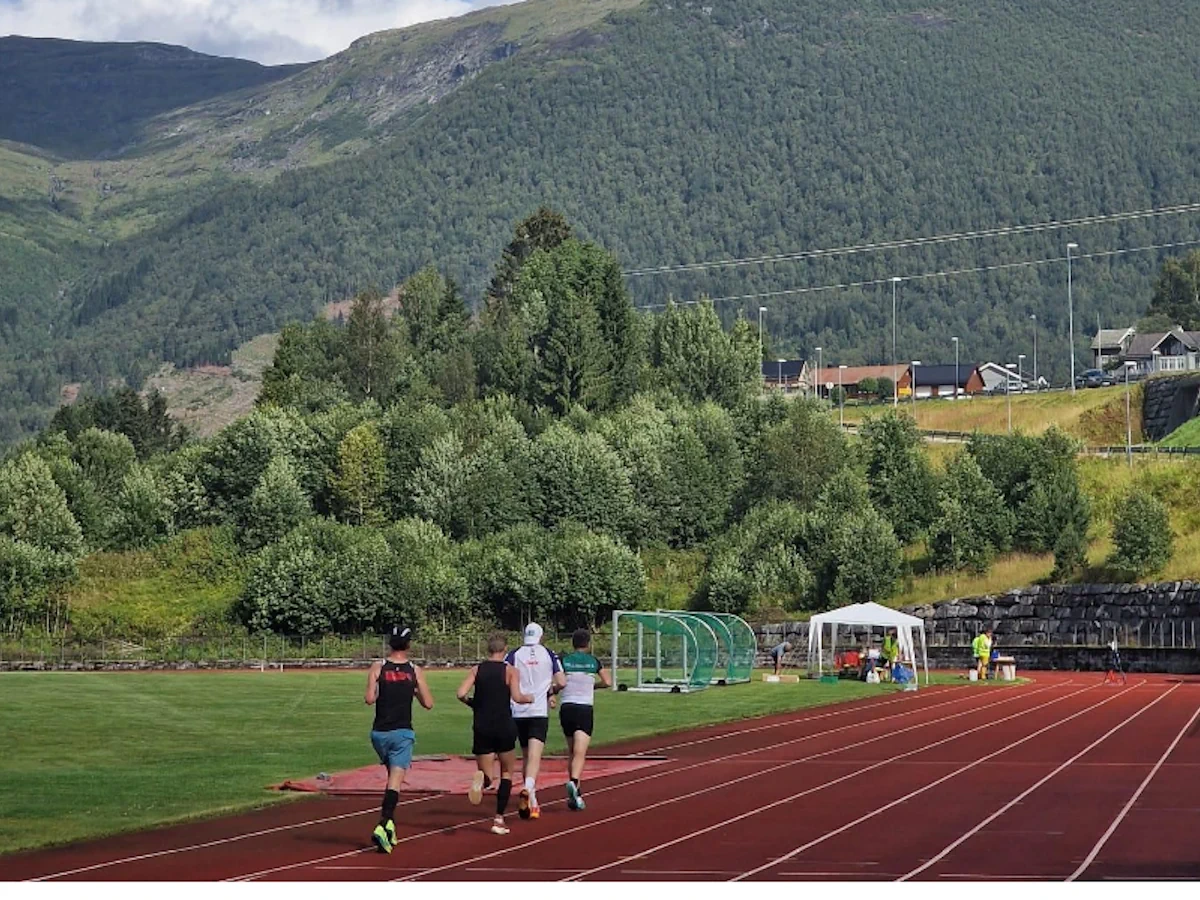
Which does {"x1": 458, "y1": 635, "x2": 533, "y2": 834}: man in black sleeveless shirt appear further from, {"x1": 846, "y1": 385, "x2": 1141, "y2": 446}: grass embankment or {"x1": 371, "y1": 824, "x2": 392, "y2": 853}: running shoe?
{"x1": 846, "y1": 385, "x2": 1141, "y2": 446}: grass embankment

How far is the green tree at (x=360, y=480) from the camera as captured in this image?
398ft

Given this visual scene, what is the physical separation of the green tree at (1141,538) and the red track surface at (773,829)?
51.7 metres

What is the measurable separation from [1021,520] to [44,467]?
58.2 m

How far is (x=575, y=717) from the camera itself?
89.6ft

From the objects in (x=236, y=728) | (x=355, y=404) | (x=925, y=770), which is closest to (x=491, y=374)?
(x=355, y=404)

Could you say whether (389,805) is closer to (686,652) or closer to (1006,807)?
(1006,807)

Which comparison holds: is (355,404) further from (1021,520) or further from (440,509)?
(1021,520)

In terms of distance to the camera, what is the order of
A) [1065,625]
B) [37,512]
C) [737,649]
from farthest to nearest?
[37,512]
[1065,625]
[737,649]

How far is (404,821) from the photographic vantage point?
25.9 meters

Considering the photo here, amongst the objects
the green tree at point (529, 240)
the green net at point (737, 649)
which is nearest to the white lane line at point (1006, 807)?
the green net at point (737, 649)

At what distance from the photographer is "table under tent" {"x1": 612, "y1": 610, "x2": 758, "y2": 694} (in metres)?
62.0

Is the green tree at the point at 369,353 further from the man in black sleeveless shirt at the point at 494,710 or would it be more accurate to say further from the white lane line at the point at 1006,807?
the man in black sleeveless shirt at the point at 494,710

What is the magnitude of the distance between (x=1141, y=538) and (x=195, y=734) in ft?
187

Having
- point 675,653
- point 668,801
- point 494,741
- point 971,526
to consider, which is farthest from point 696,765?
point 971,526
